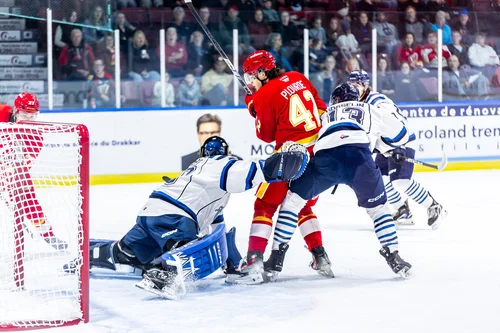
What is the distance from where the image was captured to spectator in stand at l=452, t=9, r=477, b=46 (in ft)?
30.1

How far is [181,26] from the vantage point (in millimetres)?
8398

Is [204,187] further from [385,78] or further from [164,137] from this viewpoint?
[385,78]

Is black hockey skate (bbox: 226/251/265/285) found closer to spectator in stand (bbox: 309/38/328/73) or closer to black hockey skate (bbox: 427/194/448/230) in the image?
black hockey skate (bbox: 427/194/448/230)

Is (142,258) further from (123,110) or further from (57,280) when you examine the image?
(123,110)

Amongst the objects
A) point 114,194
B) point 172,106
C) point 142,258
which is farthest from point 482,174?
point 142,258

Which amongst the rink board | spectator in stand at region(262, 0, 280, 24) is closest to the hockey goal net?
the rink board

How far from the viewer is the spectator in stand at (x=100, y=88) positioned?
788cm

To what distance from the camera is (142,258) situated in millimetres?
3975

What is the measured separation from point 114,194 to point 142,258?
328 cm

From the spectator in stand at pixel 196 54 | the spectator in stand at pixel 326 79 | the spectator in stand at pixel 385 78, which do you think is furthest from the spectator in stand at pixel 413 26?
the spectator in stand at pixel 196 54

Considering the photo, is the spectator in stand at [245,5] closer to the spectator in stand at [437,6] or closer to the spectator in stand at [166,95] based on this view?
the spectator in stand at [166,95]

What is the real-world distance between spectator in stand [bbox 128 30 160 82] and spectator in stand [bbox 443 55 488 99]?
2878mm

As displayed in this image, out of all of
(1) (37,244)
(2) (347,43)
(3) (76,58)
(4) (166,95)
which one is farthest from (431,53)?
(1) (37,244)

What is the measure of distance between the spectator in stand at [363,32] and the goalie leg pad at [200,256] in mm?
5376
